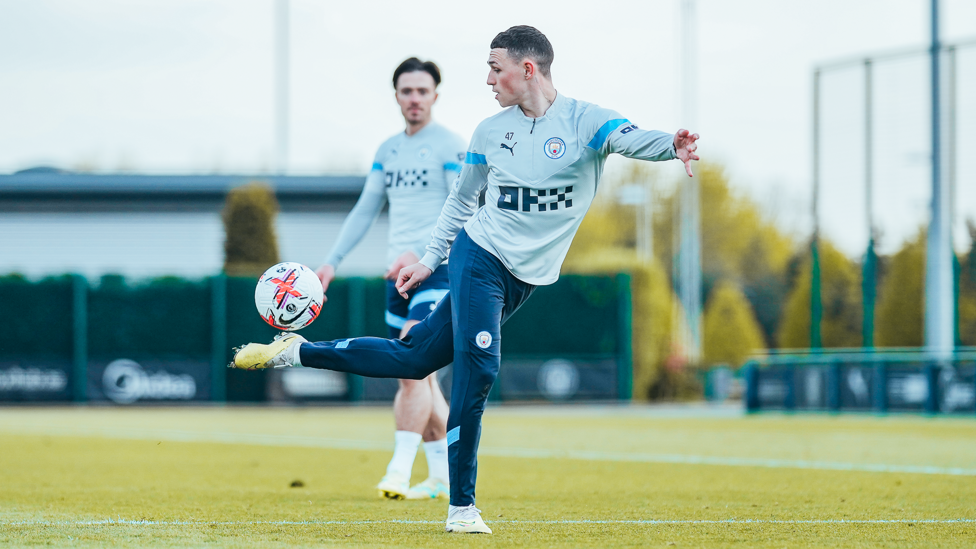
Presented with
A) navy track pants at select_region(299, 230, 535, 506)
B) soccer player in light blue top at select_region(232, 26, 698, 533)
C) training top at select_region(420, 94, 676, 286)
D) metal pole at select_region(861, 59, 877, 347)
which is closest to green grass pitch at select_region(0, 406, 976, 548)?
navy track pants at select_region(299, 230, 535, 506)

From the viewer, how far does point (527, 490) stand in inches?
266

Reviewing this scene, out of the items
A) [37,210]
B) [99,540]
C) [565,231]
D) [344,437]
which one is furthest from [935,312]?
[37,210]

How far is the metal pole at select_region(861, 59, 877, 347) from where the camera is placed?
20.8 m

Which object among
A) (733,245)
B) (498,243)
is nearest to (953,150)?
(498,243)

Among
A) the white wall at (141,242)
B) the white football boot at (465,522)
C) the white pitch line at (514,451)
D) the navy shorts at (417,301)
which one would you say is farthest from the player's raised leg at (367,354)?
the white wall at (141,242)

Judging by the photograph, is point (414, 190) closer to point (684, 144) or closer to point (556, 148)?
point (556, 148)

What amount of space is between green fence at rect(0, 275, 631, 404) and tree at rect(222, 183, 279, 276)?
72.0 inches

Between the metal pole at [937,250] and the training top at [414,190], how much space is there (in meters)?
14.8

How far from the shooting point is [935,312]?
1934 centimetres

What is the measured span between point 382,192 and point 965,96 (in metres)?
15.5

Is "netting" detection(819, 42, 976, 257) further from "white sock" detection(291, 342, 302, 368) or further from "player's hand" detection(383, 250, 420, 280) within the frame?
"white sock" detection(291, 342, 302, 368)

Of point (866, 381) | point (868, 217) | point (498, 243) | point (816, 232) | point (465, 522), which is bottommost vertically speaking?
point (866, 381)

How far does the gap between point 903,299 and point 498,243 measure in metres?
18.3

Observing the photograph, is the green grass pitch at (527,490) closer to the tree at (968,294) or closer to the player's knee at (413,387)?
the player's knee at (413,387)
